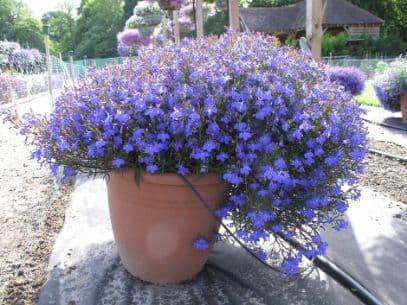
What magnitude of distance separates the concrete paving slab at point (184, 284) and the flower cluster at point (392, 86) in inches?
265

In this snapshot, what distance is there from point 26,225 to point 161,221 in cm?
168

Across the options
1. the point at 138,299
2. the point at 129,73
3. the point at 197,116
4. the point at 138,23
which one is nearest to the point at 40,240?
the point at 138,299

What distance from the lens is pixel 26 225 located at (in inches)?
138

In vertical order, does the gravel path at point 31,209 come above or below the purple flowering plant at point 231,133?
below

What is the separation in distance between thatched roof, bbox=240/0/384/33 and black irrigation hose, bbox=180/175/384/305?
3175 cm

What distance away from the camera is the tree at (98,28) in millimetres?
52469

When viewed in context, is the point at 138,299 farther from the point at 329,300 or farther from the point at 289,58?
the point at 289,58

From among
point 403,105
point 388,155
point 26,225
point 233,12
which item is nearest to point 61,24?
point 403,105

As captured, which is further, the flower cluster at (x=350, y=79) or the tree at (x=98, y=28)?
the tree at (x=98, y=28)

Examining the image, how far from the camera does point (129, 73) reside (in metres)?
2.42

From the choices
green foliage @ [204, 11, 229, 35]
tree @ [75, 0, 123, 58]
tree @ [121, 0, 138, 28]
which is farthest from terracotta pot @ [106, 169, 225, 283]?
tree @ [75, 0, 123, 58]

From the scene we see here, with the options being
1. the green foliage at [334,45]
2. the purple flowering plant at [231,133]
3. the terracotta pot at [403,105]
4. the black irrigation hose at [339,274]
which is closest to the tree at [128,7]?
the green foliage at [334,45]

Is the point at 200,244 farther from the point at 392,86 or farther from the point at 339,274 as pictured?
the point at 392,86

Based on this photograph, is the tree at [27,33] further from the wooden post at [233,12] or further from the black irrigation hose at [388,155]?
the black irrigation hose at [388,155]
